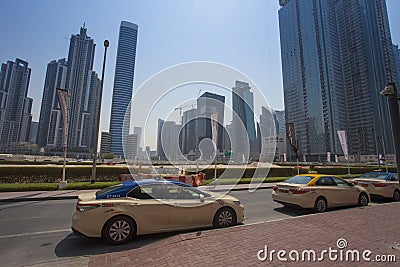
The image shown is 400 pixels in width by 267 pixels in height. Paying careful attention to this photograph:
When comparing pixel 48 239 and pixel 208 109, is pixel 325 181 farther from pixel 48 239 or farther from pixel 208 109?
pixel 48 239

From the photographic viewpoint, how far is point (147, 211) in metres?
4.73

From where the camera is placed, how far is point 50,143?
74188mm

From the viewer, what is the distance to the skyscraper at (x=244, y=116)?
6.95 m

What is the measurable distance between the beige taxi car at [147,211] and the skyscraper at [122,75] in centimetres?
567

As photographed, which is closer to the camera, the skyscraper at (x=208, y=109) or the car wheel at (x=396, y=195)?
the skyscraper at (x=208, y=109)

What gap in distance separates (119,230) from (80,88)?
67934 mm

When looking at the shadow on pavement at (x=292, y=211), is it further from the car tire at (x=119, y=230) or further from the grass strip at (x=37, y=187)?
the grass strip at (x=37, y=187)

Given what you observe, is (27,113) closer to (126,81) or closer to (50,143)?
(50,143)

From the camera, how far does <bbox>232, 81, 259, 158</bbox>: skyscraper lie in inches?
273

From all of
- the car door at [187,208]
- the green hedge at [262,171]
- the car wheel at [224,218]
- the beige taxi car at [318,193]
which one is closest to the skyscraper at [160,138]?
the car door at [187,208]

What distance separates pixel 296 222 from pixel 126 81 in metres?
12.7

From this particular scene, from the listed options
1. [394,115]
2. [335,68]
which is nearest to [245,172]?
[394,115]

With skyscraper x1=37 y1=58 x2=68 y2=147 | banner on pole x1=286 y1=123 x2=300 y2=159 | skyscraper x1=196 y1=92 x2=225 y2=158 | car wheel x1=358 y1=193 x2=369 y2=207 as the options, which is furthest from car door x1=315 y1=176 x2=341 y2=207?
skyscraper x1=37 y1=58 x2=68 y2=147

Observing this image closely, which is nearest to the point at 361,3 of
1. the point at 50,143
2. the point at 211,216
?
the point at 211,216
